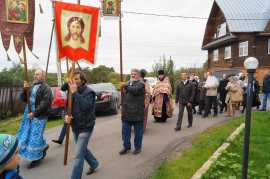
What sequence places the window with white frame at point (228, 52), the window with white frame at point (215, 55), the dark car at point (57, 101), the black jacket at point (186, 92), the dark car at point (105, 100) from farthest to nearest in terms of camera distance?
the window with white frame at point (215, 55) < the window with white frame at point (228, 52) < the dark car at point (105, 100) < the dark car at point (57, 101) < the black jacket at point (186, 92)

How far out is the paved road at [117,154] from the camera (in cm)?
605

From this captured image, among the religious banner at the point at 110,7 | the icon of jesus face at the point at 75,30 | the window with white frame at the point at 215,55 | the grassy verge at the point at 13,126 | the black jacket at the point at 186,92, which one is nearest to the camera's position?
the icon of jesus face at the point at 75,30

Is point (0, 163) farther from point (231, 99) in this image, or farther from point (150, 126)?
point (231, 99)

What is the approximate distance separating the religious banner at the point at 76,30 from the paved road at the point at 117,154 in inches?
83.1

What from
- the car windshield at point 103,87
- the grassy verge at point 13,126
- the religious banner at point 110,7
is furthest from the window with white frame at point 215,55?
the religious banner at point 110,7

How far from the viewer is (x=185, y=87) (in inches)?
382

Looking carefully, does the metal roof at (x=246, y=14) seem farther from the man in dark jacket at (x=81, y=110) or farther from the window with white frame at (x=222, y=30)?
the man in dark jacket at (x=81, y=110)

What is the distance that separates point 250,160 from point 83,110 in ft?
10.9

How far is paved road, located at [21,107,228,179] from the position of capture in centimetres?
605

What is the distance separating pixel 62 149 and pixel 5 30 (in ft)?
10.2

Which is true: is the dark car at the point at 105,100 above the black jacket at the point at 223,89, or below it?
below

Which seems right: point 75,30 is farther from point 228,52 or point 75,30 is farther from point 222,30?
point 222,30

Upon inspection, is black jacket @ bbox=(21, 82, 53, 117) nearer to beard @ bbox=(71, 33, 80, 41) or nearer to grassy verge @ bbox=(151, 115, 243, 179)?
beard @ bbox=(71, 33, 80, 41)

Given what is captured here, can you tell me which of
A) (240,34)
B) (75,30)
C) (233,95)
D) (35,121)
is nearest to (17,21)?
(75,30)
